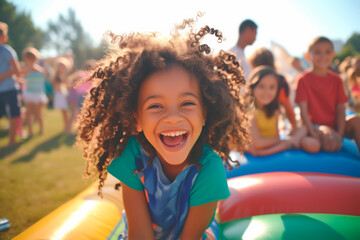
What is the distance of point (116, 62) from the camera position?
4.53 ft

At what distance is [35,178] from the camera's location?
332 cm

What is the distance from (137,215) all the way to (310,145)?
82.5 inches

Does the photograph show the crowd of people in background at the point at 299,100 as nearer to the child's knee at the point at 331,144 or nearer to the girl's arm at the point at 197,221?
the child's knee at the point at 331,144

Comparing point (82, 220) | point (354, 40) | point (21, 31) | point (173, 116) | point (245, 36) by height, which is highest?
point (21, 31)

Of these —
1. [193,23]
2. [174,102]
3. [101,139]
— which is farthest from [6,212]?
[193,23]

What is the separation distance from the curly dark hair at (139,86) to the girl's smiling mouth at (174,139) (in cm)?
18

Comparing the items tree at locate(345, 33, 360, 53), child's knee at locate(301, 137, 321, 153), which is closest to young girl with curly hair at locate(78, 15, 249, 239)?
child's knee at locate(301, 137, 321, 153)

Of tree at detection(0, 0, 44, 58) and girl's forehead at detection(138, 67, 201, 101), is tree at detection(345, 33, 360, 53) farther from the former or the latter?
tree at detection(0, 0, 44, 58)

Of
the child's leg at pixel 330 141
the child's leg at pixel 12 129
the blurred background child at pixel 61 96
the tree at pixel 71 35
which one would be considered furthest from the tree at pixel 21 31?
the child's leg at pixel 330 141

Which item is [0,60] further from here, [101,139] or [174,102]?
[174,102]

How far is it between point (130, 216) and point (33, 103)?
5190 millimetres

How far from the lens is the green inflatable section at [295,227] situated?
4.48 ft

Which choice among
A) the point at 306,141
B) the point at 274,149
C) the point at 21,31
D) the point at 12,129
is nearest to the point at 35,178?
the point at 12,129

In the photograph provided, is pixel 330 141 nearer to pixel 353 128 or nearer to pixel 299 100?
pixel 353 128
